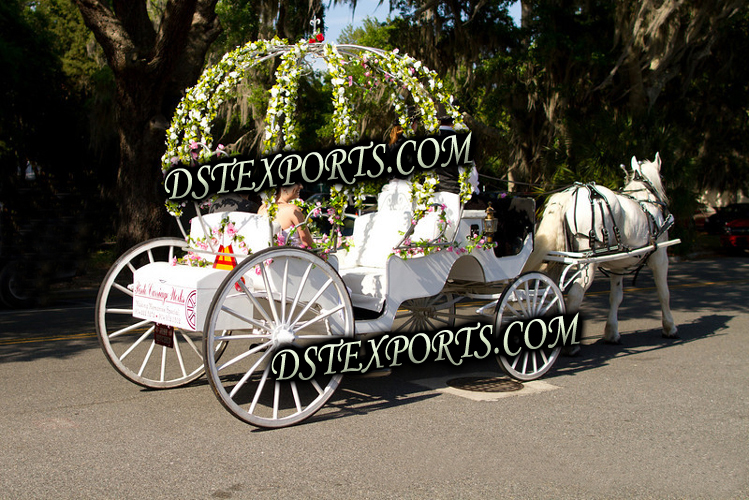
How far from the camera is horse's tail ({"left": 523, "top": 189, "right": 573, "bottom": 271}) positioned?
7609 millimetres

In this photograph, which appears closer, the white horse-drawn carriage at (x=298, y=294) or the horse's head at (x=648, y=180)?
the white horse-drawn carriage at (x=298, y=294)

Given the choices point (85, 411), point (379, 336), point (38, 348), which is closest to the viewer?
point (85, 411)

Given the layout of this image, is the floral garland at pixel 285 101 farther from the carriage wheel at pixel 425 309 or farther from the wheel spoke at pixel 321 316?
the carriage wheel at pixel 425 309

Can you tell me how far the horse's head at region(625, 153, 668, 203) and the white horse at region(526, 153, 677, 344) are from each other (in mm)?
206

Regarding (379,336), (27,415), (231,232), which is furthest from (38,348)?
(379,336)

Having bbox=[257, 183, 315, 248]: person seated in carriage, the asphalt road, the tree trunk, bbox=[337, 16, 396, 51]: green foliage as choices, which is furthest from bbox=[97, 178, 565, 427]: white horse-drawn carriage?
bbox=[337, 16, 396, 51]: green foliage

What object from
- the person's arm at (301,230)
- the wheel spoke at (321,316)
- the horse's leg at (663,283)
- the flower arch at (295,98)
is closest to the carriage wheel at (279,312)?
the wheel spoke at (321,316)

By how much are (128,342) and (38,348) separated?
0.93 m

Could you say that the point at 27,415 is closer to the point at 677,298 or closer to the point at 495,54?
the point at 677,298

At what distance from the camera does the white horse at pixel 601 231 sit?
24.8 feet

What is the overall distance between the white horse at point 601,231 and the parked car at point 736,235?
15.3m

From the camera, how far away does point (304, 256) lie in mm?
5160

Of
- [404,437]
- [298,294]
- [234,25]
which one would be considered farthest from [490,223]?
[234,25]

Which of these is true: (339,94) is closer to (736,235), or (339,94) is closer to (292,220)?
(292,220)
